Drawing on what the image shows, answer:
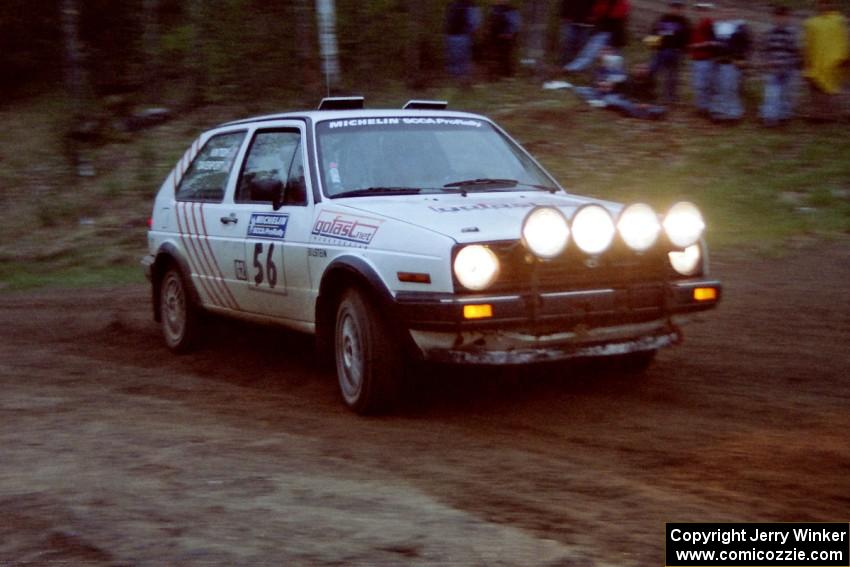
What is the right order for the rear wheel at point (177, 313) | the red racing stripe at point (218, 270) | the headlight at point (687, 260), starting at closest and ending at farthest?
1. the headlight at point (687, 260)
2. the red racing stripe at point (218, 270)
3. the rear wheel at point (177, 313)

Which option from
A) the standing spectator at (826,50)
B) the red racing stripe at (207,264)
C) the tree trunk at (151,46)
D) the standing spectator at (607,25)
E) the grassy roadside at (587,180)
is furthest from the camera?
the tree trunk at (151,46)

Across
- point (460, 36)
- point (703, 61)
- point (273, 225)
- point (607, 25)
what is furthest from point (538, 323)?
point (460, 36)

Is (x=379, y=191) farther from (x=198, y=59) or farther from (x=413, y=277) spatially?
(x=198, y=59)

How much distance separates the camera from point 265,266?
7254 mm

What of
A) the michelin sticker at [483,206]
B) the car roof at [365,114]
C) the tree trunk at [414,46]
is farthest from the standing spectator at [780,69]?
the michelin sticker at [483,206]

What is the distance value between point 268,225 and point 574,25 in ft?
34.8

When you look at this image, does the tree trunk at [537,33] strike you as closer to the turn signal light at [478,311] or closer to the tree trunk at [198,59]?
the tree trunk at [198,59]

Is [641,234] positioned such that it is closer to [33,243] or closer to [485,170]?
[485,170]

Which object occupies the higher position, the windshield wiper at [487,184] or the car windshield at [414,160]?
the car windshield at [414,160]

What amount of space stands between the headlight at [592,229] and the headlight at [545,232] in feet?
0.27

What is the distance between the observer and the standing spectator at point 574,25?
16.5 meters

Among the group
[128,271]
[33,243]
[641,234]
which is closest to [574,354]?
[641,234]

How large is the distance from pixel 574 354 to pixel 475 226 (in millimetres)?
836

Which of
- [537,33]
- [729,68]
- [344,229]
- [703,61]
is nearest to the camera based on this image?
[344,229]
